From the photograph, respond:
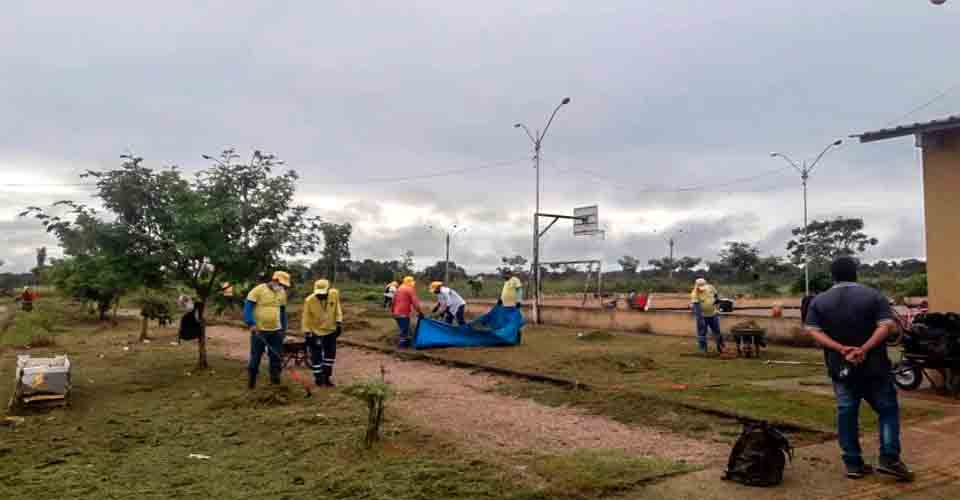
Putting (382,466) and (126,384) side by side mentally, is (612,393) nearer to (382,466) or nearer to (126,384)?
(382,466)

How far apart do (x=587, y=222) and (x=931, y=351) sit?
80.3 feet

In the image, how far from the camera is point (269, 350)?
1073cm

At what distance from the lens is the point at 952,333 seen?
351 inches

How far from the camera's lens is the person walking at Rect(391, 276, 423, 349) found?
53.7 ft

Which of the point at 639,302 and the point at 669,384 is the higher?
the point at 639,302

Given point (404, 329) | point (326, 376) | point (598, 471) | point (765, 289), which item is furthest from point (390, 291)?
point (765, 289)

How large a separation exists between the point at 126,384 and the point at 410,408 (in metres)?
5.20

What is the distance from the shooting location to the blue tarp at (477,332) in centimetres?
1648

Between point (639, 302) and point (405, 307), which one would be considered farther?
point (639, 302)

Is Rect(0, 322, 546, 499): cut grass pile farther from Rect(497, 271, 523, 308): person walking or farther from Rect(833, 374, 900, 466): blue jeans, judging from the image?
Rect(497, 271, 523, 308): person walking

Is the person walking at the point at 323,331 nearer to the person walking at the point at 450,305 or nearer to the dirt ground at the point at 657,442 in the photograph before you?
the dirt ground at the point at 657,442

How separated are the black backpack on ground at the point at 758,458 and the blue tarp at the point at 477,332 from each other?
37.3ft

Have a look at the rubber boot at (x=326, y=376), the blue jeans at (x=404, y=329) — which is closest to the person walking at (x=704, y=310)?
the blue jeans at (x=404, y=329)

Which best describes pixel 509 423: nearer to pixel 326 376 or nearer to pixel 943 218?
pixel 326 376
